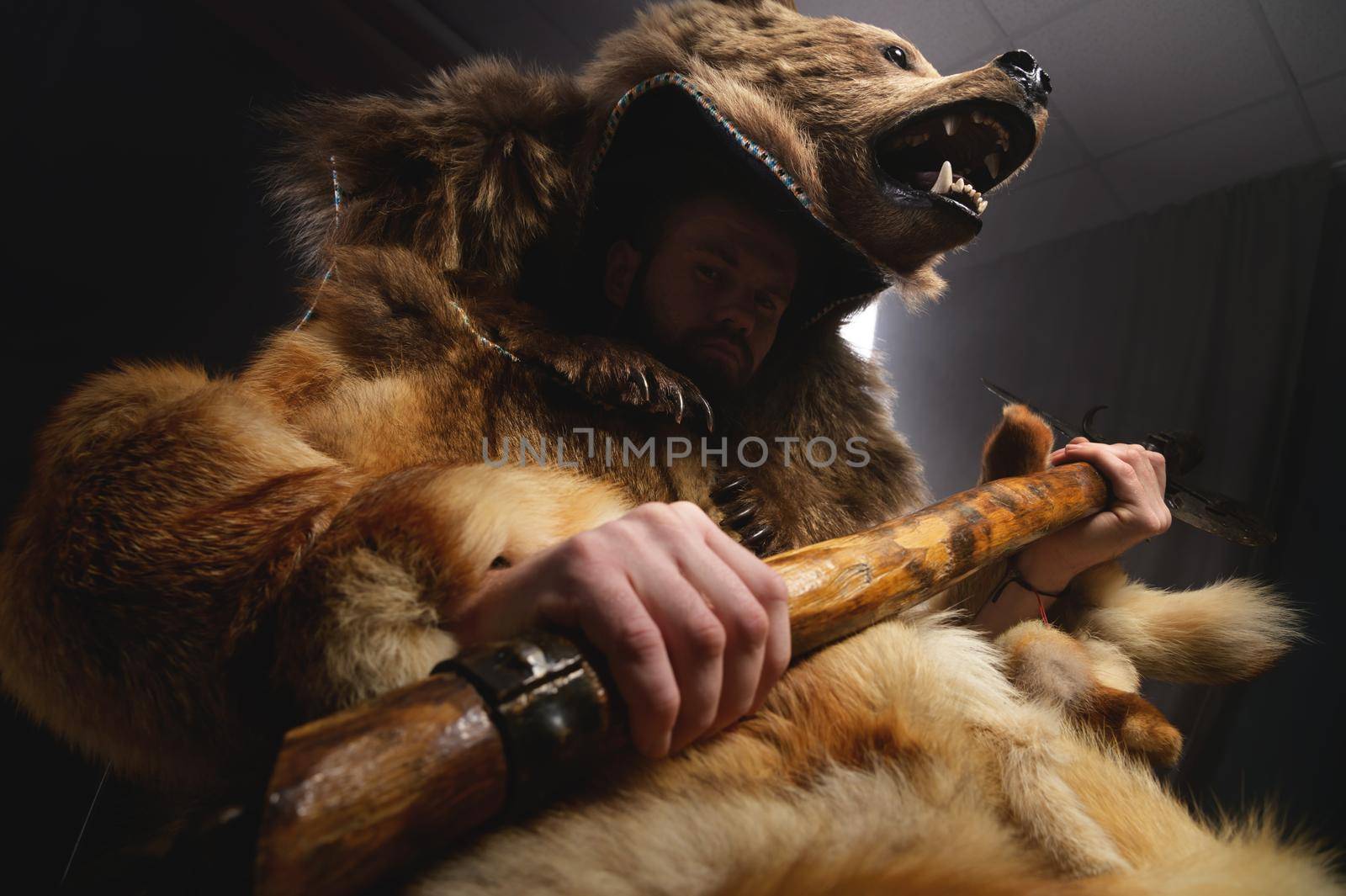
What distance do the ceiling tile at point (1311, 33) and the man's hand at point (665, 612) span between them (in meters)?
2.04

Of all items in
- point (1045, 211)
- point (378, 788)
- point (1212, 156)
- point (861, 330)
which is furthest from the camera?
point (1045, 211)

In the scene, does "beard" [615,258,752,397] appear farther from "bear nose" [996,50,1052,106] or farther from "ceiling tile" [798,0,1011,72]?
"ceiling tile" [798,0,1011,72]

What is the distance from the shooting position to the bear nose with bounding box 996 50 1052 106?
1.08 meters

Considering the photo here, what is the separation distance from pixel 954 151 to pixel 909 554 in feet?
2.75

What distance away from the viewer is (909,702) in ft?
1.81

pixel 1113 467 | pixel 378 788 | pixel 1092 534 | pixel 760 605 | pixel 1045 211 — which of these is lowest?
pixel 378 788

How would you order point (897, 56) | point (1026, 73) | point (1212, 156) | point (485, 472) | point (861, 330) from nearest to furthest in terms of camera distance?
point (485, 472) → point (1026, 73) → point (897, 56) → point (1212, 156) → point (861, 330)

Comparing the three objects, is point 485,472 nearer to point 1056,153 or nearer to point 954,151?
point 954,151

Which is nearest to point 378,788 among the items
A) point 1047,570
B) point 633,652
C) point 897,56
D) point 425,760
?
point 425,760

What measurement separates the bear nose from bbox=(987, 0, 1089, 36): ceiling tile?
693mm

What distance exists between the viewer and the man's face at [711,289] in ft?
3.28

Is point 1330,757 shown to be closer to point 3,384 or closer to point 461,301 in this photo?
point 461,301

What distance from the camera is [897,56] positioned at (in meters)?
1.20

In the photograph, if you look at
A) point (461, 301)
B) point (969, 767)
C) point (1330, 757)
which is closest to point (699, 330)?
point (461, 301)
